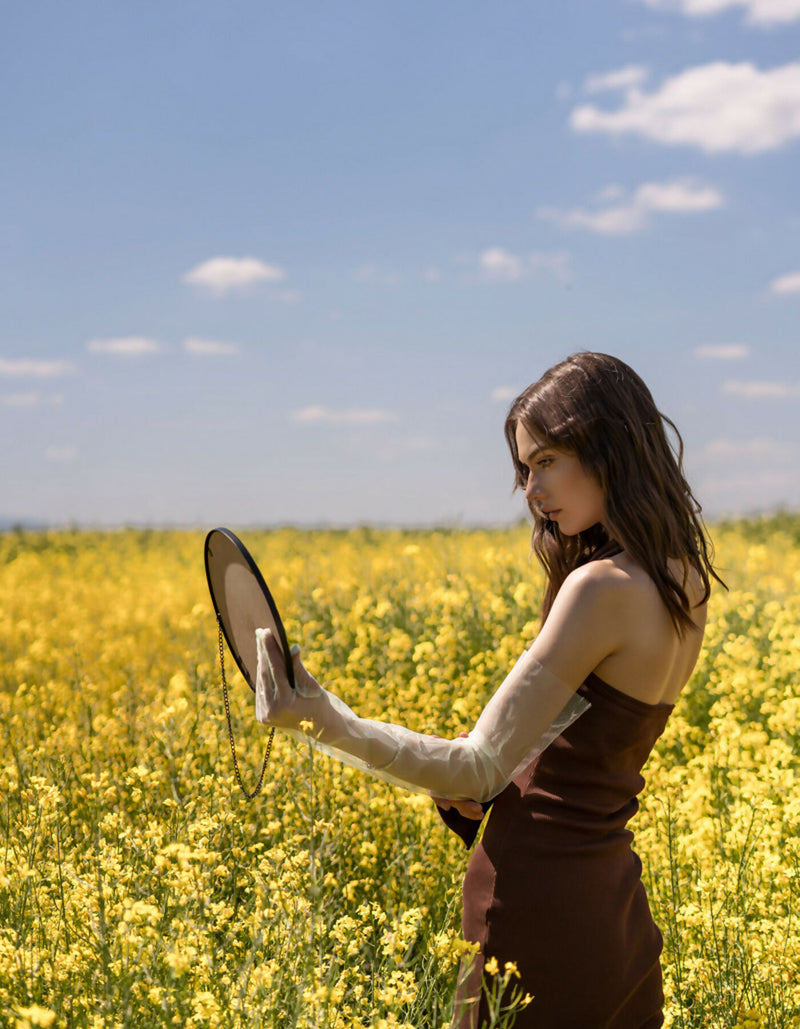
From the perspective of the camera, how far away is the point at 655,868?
3125 mm

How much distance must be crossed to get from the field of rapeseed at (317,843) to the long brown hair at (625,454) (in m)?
0.74

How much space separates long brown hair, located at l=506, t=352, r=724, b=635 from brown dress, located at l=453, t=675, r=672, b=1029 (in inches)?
9.2

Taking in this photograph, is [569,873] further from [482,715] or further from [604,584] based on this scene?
[604,584]

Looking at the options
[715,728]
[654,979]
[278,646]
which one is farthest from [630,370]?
[715,728]

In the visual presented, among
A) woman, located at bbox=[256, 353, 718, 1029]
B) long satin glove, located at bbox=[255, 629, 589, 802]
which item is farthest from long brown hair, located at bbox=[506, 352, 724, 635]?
long satin glove, located at bbox=[255, 629, 589, 802]

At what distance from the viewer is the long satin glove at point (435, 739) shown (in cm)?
157

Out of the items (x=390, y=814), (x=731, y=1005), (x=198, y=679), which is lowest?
(x=731, y=1005)

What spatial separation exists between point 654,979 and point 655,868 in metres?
1.38

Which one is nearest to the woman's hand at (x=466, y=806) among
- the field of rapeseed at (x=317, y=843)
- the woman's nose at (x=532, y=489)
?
the field of rapeseed at (x=317, y=843)

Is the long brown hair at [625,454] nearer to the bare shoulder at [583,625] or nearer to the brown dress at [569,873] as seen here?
the bare shoulder at [583,625]

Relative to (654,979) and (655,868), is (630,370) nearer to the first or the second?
(654,979)

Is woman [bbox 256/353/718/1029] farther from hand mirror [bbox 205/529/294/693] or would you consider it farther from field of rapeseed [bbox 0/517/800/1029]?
field of rapeseed [bbox 0/517/800/1029]

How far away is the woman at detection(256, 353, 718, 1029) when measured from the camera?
159cm

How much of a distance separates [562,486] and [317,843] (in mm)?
1979
